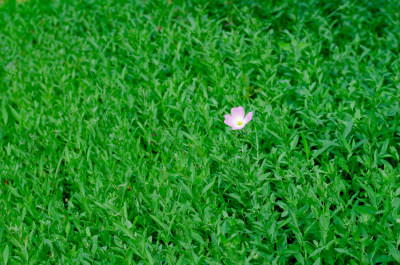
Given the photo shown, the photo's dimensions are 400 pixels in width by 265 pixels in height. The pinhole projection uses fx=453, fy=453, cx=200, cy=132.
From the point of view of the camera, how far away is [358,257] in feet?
6.98

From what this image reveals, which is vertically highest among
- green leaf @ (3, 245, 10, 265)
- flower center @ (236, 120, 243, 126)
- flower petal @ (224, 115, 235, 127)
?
flower petal @ (224, 115, 235, 127)

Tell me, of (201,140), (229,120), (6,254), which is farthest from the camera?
(201,140)

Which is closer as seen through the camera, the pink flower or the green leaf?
the green leaf

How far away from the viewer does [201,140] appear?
110 inches

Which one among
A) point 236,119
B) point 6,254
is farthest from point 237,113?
point 6,254

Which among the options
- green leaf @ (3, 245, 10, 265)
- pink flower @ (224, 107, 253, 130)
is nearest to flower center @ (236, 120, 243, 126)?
pink flower @ (224, 107, 253, 130)

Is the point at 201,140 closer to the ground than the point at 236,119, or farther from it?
closer to the ground

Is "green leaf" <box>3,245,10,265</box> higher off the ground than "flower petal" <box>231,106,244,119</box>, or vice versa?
"flower petal" <box>231,106,244,119</box>

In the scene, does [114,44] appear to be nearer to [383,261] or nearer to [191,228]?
[191,228]

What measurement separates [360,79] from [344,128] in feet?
2.42

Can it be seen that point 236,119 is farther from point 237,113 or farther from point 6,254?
point 6,254

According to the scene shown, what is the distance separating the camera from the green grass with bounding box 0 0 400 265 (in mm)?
2328

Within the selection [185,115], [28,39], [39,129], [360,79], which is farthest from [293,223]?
[28,39]

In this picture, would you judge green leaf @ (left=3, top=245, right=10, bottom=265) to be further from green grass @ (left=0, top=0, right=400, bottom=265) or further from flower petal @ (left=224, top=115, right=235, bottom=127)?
flower petal @ (left=224, top=115, right=235, bottom=127)
